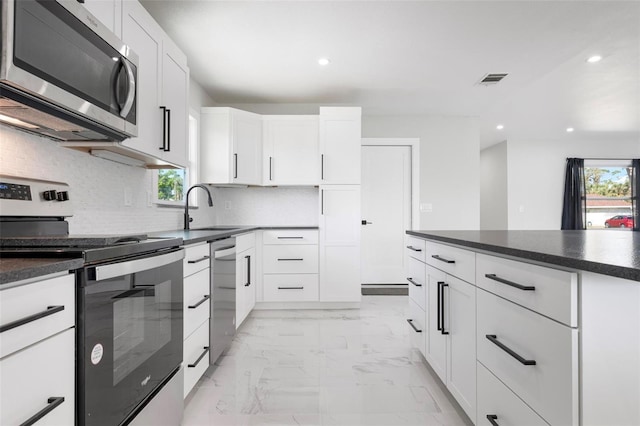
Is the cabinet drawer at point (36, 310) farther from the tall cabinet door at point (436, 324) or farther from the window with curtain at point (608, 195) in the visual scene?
the window with curtain at point (608, 195)

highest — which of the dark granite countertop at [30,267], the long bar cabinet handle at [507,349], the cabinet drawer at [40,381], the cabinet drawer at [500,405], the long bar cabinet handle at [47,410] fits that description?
the dark granite countertop at [30,267]

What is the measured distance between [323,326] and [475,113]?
376 centimetres

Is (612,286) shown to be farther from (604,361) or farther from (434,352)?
(434,352)

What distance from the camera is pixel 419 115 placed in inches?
190

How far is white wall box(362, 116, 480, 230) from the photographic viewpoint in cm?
482

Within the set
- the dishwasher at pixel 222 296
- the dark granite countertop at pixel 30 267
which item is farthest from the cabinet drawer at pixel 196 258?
the dark granite countertop at pixel 30 267

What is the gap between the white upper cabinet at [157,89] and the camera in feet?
5.76

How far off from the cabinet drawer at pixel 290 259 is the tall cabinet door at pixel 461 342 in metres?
2.07

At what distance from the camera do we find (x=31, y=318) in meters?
0.76

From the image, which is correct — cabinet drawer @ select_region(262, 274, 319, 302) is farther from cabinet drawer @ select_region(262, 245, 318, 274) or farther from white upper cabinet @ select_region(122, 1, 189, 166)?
white upper cabinet @ select_region(122, 1, 189, 166)

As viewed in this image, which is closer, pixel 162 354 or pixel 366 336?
pixel 162 354

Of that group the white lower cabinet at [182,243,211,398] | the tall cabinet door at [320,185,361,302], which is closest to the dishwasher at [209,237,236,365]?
the white lower cabinet at [182,243,211,398]

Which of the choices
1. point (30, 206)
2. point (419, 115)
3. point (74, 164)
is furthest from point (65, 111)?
point (419, 115)

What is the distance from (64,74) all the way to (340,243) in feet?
9.66
